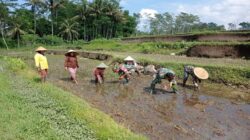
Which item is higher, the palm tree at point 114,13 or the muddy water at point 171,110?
the palm tree at point 114,13

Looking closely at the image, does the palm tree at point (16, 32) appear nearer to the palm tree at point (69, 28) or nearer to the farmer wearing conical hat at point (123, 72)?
the palm tree at point (69, 28)

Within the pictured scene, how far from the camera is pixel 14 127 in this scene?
784 cm

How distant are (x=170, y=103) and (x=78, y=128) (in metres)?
5.56

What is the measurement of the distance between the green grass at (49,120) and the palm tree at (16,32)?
50.4 meters

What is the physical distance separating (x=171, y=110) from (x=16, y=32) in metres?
53.2

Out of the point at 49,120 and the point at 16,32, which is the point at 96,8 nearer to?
the point at 16,32

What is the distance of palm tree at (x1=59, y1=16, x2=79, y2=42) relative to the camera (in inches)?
2650

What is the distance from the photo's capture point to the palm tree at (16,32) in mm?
59475

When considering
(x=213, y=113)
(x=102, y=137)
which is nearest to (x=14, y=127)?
(x=102, y=137)

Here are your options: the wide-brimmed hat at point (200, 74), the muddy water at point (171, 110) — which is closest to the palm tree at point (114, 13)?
the muddy water at point (171, 110)

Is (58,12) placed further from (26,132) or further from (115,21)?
(26,132)

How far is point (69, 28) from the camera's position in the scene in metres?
67.4

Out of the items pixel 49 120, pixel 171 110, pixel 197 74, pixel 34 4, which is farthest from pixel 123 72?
pixel 34 4

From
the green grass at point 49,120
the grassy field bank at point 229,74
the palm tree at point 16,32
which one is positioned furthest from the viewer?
the palm tree at point 16,32
